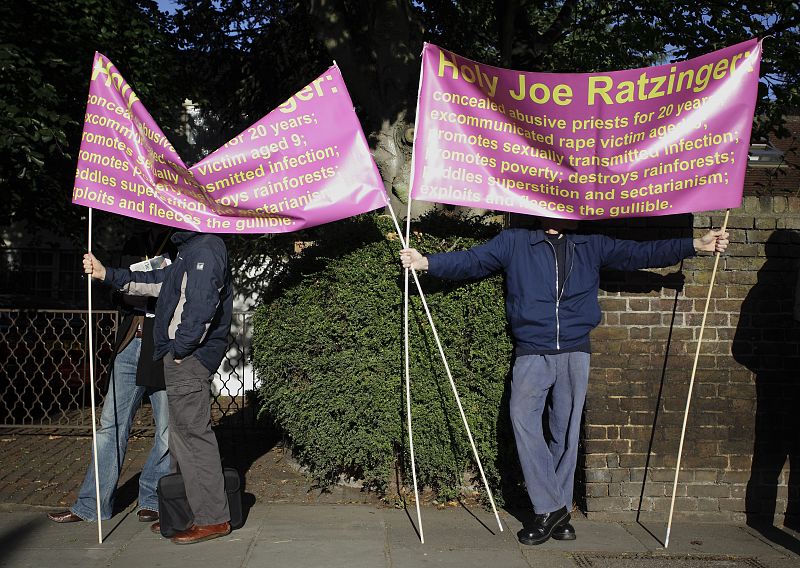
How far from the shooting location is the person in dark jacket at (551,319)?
5246 mm

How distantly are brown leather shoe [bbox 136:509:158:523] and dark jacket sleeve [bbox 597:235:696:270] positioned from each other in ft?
10.9

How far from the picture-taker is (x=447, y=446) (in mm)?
5773

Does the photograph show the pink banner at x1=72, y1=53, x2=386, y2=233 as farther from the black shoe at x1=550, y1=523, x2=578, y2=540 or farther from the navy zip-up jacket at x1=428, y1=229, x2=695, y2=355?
the black shoe at x1=550, y1=523, x2=578, y2=540

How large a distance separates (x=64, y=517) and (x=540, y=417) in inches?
123

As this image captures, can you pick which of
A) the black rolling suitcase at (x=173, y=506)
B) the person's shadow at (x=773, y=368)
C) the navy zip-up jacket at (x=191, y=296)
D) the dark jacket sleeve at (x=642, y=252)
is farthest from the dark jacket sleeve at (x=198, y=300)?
the person's shadow at (x=773, y=368)

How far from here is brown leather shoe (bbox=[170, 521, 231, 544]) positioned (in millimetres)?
5117

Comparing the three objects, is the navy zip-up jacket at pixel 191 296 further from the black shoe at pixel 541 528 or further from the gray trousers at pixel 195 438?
the black shoe at pixel 541 528

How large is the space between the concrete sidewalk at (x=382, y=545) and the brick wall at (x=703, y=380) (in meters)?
0.26

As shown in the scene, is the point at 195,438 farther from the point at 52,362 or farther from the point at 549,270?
the point at 52,362

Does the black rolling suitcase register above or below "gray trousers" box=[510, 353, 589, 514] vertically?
below

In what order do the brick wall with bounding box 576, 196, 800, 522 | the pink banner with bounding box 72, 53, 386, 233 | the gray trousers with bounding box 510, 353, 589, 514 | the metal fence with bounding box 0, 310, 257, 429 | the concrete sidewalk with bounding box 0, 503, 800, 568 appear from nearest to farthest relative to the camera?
the concrete sidewalk with bounding box 0, 503, 800, 568
the gray trousers with bounding box 510, 353, 589, 514
the pink banner with bounding box 72, 53, 386, 233
the brick wall with bounding box 576, 196, 800, 522
the metal fence with bounding box 0, 310, 257, 429

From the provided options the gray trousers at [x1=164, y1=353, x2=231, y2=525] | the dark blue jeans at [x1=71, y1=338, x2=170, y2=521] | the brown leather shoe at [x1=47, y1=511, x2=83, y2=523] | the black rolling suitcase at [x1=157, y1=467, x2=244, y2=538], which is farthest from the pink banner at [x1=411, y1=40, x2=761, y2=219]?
the brown leather shoe at [x1=47, y1=511, x2=83, y2=523]

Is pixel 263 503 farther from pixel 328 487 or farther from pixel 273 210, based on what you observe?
pixel 273 210

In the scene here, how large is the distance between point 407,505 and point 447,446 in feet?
1.90
